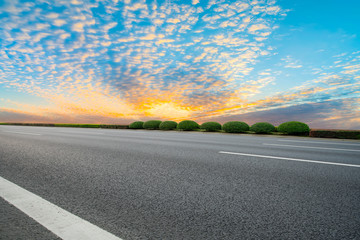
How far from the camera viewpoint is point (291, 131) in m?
18.0

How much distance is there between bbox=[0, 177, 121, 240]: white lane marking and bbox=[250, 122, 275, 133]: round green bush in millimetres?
19257

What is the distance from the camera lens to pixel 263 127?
1920 centimetres

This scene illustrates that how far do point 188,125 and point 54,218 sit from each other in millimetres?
22147

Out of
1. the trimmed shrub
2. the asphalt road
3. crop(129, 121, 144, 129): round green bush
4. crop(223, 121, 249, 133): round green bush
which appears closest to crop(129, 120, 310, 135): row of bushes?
crop(223, 121, 249, 133): round green bush

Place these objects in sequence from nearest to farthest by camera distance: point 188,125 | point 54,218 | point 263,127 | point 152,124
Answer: point 54,218
point 263,127
point 188,125
point 152,124

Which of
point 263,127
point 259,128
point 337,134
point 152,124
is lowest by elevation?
point 337,134

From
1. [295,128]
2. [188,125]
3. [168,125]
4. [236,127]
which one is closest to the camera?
[295,128]

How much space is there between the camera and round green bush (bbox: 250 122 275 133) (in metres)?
19.1

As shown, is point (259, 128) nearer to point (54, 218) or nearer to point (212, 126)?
point (212, 126)

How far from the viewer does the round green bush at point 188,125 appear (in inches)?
944

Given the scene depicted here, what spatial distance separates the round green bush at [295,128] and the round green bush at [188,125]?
9521 mm

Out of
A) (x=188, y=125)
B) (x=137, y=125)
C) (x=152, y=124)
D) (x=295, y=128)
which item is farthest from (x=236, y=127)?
(x=137, y=125)

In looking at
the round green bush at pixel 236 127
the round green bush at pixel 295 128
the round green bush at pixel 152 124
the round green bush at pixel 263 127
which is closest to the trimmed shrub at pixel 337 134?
the round green bush at pixel 295 128

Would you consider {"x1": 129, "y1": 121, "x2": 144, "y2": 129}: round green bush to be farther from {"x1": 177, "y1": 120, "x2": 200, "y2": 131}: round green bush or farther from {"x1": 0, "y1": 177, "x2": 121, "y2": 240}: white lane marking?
{"x1": 0, "y1": 177, "x2": 121, "y2": 240}: white lane marking
